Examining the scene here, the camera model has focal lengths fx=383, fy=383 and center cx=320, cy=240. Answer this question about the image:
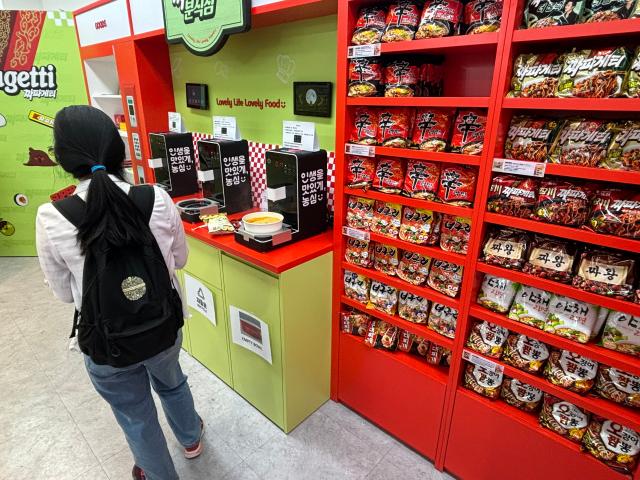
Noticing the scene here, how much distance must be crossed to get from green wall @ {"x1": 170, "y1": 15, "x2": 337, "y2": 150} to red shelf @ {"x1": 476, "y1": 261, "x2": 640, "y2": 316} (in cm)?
112

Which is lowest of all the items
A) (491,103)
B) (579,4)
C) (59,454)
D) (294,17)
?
(59,454)

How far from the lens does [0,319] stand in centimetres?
309

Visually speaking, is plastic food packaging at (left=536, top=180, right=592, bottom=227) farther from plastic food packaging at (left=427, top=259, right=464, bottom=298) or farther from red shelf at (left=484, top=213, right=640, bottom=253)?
plastic food packaging at (left=427, top=259, right=464, bottom=298)

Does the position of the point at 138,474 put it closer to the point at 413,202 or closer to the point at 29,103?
the point at 413,202

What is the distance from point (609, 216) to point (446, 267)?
0.60m

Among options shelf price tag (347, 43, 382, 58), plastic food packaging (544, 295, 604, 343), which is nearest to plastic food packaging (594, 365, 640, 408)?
plastic food packaging (544, 295, 604, 343)

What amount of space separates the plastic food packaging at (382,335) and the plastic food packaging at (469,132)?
36.7 inches

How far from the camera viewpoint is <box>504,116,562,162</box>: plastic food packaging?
4.15 ft

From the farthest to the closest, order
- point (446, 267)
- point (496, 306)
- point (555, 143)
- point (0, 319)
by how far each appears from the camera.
Result: point (0, 319)
point (446, 267)
point (496, 306)
point (555, 143)

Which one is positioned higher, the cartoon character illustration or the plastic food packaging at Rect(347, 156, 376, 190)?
the plastic food packaging at Rect(347, 156, 376, 190)

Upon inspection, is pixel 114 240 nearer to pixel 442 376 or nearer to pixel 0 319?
pixel 442 376

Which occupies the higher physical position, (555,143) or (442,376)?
(555,143)

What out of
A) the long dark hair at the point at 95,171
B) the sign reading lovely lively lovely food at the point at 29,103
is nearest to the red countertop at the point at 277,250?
the long dark hair at the point at 95,171

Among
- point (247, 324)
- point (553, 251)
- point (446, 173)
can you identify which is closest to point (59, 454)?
point (247, 324)
